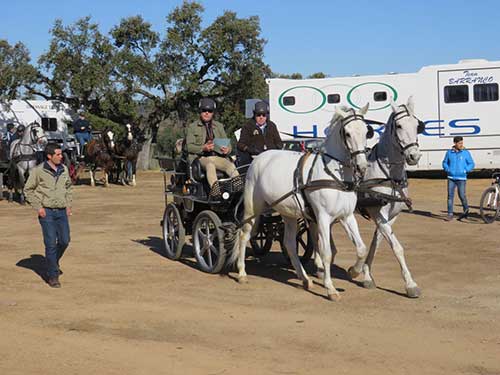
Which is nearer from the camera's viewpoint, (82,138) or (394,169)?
(394,169)

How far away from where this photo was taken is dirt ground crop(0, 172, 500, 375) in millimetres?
5988

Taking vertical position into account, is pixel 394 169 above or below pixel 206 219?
above

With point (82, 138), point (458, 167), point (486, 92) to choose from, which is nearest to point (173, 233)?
point (458, 167)

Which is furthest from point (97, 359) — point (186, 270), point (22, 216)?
point (22, 216)

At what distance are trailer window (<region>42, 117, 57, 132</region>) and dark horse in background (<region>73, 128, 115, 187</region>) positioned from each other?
4043 millimetres

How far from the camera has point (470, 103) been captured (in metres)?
24.9

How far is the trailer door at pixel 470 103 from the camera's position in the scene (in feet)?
81.5

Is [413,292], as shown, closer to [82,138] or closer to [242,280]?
[242,280]

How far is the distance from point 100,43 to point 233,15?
6.55m

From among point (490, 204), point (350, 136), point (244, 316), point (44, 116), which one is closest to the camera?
point (244, 316)

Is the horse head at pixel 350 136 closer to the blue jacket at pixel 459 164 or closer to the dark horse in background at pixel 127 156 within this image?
the blue jacket at pixel 459 164

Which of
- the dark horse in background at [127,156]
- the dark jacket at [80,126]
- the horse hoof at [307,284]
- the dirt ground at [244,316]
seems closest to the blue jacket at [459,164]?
the dirt ground at [244,316]

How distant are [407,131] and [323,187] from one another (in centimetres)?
125

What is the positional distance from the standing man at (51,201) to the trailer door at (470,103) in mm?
18488
